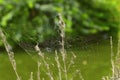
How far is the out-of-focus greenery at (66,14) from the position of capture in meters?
6.01

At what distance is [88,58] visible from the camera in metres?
2.81

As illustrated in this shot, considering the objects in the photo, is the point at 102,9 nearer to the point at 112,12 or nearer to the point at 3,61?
the point at 112,12

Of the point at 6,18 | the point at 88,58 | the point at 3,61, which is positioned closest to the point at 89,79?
the point at 88,58

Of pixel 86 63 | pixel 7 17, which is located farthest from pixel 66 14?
pixel 86 63

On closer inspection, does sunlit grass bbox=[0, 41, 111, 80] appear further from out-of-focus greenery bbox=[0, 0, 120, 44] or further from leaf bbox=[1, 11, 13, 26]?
out-of-focus greenery bbox=[0, 0, 120, 44]

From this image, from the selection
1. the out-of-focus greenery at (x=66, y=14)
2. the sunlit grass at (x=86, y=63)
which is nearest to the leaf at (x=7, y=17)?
the out-of-focus greenery at (x=66, y=14)

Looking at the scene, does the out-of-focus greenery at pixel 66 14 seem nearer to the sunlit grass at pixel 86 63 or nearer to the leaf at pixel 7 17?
the leaf at pixel 7 17

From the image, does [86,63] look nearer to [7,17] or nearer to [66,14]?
[7,17]

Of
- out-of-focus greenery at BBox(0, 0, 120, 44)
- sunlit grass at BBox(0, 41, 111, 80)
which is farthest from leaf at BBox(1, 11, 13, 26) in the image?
sunlit grass at BBox(0, 41, 111, 80)

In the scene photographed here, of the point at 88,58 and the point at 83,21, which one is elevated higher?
the point at 88,58

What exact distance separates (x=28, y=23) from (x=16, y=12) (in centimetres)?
23

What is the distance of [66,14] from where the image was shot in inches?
241

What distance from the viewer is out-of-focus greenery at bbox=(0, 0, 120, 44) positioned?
19.7 ft

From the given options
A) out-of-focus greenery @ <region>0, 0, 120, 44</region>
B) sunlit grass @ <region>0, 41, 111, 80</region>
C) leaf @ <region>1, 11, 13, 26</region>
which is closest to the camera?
sunlit grass @ <region>0, 41, 111, 80</region>
